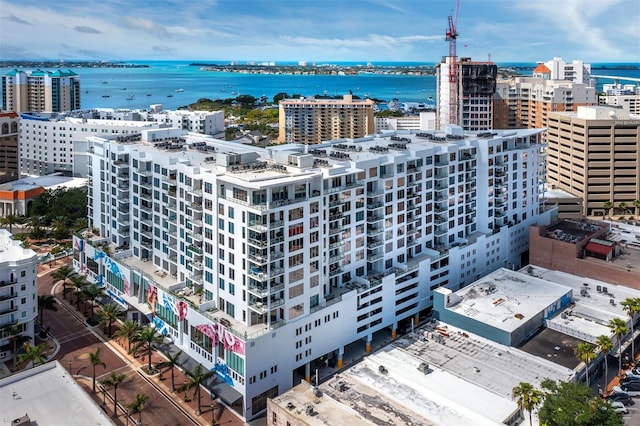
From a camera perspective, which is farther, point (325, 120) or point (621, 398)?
point (325, 120)

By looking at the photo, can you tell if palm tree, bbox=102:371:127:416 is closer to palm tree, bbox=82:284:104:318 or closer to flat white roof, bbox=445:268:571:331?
palm tree, bbox=82:284:104:318

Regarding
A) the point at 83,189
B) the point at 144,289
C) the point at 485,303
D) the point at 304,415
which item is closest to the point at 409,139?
the point at 485,303

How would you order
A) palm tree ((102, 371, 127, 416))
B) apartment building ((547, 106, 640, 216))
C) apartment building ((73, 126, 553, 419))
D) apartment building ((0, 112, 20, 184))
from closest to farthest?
palm tree ((102, 371, 127, 416)), apartment building ((73, 126, 553, 419)), apartment building ((547, 106, 640, 216)), apartment building ((0, 112, 20, 184))

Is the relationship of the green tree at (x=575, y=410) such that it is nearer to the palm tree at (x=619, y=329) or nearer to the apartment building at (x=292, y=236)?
the palm tree at (x=619, y=329)

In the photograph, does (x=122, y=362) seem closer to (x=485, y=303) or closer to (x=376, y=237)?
(x=376, y=237)

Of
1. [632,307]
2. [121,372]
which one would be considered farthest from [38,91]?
[632,307]

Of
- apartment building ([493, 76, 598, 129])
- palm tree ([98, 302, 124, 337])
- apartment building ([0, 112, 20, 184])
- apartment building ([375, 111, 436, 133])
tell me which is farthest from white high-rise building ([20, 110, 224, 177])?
apartment building ([493, 76, 598, 129])

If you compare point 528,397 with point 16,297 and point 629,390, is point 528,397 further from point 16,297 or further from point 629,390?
point 16,297
